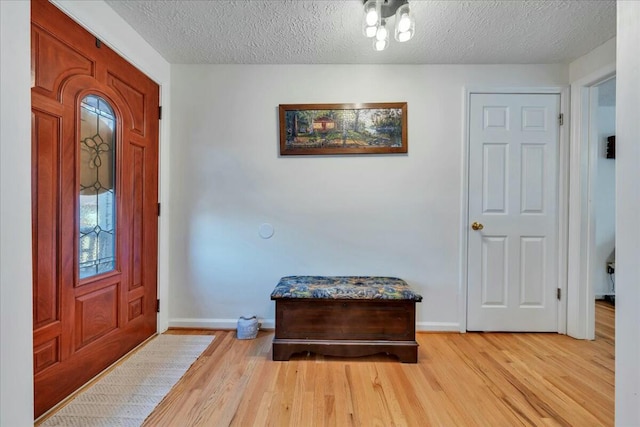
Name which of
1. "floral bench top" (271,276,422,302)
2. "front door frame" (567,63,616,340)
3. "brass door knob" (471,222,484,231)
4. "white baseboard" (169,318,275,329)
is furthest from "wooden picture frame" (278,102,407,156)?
"white baseboard" (169,318,275,329)

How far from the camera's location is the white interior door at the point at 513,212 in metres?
2.26

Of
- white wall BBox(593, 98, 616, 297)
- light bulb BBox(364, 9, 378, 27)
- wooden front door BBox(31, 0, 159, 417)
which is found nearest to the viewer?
wooden front door BBox(31, 0, 159, 417)

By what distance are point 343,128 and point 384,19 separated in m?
0.80

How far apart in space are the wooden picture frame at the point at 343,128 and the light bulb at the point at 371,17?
753 millimetres

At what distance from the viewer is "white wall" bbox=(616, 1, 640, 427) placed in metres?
0.81

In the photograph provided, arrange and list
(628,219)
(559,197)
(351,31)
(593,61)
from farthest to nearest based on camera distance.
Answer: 1. (559,197)
2. (593,61)
3. (351,31)
4. (628,219)

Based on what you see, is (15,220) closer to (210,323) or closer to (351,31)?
(210,323)

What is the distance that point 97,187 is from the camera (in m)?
1.66

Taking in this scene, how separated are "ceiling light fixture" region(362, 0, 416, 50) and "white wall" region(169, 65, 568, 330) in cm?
61

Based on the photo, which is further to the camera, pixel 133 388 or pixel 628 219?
pixel 133 388

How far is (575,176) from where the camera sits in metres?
2.18

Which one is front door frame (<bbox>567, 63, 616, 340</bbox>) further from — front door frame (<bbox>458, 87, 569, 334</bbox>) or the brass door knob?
the brass door knob

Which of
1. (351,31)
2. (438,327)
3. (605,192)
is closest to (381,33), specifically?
(351,31)

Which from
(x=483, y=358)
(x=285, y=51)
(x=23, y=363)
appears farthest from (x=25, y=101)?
(x=483, y=358)
